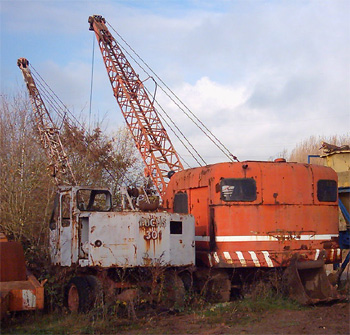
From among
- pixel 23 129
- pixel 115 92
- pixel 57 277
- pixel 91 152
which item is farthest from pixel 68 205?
pixel 115 92

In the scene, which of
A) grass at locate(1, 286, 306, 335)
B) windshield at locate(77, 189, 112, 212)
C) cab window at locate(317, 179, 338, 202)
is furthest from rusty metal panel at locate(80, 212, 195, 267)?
cab window at locate(317, 179, 338, 202)

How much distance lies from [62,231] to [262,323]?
413 centimetres

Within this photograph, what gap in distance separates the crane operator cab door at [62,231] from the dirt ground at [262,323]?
2297mm

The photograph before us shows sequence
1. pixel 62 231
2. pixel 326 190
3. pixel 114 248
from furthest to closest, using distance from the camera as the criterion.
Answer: pixel 326 190, pixel 62 231, pixel 114 248

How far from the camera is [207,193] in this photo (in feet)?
34.3

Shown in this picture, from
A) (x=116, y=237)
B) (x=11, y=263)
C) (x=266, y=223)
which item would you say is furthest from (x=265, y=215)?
(x=11, y=263)

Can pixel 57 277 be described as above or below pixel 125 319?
above

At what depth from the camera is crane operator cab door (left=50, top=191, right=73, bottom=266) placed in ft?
30.1

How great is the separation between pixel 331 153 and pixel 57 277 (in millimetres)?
8065

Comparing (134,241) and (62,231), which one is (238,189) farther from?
(62,231)

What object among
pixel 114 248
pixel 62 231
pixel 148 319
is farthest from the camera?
pixel 62 231

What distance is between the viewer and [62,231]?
9391 millimetres

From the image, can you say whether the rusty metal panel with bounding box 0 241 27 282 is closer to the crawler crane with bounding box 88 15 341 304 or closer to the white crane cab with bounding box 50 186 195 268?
the white crane cab with bounding box 50 186 195 268

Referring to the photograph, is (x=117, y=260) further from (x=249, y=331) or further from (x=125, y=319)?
(x=249, y=331)
